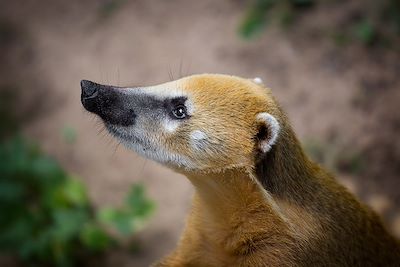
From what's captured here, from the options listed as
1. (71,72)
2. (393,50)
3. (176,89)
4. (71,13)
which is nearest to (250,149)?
(176,89)

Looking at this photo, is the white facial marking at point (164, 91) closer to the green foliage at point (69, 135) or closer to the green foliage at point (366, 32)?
the green foliage at point (69, 135)

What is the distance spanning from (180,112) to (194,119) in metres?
0.08

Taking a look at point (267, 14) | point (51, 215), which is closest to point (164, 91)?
point (51, 215)

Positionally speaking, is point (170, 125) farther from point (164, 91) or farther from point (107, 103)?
point (107, 103)

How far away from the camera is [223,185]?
10.3ft

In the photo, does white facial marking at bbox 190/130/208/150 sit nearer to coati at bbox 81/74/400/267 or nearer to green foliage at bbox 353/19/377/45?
coati at bbox 81/74/400/267

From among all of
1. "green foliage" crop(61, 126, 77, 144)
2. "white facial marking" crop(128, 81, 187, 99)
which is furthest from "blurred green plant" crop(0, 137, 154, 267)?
"white facial marking" crop(128, 81, 187, 99)

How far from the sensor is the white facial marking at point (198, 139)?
10.1 ft

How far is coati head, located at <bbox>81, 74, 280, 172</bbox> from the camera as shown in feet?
9.97

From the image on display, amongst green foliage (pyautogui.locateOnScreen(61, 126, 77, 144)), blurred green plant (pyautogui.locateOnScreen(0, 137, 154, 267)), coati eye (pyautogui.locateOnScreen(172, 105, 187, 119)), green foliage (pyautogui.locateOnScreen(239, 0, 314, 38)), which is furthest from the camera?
green foliage (pyautogui.locateOnScreen(239, 0, 314, 38))

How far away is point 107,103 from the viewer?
309cm

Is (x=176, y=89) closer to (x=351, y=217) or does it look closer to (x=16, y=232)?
(x=351, y=217)

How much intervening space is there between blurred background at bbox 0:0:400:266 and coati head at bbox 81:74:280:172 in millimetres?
1383

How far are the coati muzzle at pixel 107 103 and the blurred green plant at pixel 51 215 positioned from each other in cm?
207
